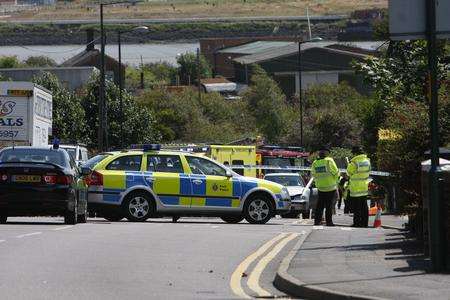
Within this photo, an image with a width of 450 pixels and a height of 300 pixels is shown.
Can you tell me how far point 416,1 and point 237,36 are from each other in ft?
566

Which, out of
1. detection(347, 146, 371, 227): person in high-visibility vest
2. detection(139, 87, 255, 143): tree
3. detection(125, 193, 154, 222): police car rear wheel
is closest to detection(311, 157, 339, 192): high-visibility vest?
detection(347, 146, 371, 227): person in high-visibility vest

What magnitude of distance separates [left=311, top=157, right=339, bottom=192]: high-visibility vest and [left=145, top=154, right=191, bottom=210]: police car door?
2.78 meters

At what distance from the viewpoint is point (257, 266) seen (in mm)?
16844

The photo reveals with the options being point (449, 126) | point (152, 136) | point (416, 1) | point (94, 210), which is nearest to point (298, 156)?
point (152, 136)

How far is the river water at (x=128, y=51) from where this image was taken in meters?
151

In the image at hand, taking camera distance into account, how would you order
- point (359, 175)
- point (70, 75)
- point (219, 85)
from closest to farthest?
point (359, 175) < point (70, 75) < point (219, 85)

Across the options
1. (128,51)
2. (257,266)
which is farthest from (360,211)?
(128,51)

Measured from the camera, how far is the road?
13797 mm

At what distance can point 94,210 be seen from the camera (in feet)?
89.8

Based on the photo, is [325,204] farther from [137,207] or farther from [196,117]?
[196,117]

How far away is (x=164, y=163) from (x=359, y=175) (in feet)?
14.2

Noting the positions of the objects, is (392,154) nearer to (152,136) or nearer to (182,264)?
(182,264)

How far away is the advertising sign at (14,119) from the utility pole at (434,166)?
26665 mm

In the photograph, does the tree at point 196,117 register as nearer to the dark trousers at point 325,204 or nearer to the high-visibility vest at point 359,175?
the dark trousers at point 325,204
